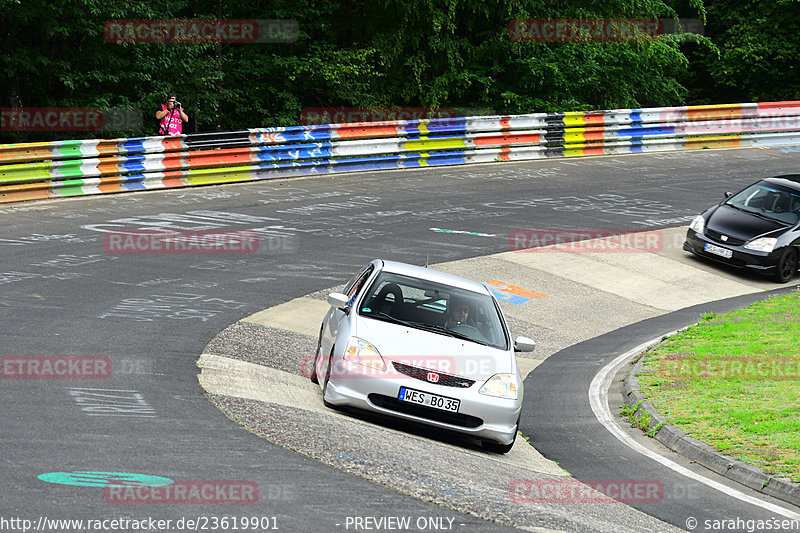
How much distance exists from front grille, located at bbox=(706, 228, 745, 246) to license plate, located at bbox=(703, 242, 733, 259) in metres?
0.13

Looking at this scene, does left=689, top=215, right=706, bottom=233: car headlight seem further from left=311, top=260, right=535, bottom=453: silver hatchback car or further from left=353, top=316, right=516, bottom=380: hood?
left=353, top=316, right=516, bottom=380: hood

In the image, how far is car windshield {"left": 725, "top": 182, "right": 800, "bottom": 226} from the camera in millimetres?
19266

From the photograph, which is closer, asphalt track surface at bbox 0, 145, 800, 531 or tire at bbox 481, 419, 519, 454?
asphalt track surface at bbox 0, 145, 800, 531

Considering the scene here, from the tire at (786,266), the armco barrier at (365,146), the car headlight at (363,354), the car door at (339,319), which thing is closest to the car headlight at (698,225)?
the tire at (786,266)

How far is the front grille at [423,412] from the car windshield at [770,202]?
12141 millimetres

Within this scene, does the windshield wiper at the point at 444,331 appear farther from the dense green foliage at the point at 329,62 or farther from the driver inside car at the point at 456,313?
the dense green foliage at the point at 329,62

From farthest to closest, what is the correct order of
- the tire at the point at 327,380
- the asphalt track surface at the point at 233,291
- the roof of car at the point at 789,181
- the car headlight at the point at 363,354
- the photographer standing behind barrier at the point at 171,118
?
1. the photographer standing behind barrier at the point at 171,118
2. the roof of car at the point at 789,181
3. the tire at the point at 327,380
4. the car headlight at the point at 363,354
5. the asphalt track surface at the point at 233,291

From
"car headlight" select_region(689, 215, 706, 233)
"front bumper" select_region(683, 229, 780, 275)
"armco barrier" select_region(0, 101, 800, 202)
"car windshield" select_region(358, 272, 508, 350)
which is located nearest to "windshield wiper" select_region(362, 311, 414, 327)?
"car windshield" select_region(358, 272, 508, 350)

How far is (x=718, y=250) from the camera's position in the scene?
1909 centimetres

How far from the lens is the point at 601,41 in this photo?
32.8 metres

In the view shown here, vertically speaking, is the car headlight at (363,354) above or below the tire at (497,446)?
above

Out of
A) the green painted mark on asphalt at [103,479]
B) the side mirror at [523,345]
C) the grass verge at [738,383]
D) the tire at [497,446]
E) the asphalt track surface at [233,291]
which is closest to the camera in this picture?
the green painted mark on asphalt at [103,479]

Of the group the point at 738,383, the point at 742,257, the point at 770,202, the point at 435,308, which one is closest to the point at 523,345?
the point at 435,308

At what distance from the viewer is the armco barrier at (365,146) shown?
19.9 m
